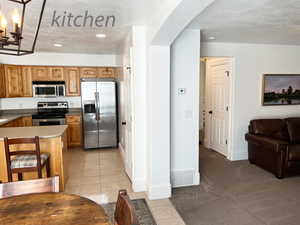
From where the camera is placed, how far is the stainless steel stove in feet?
17.3

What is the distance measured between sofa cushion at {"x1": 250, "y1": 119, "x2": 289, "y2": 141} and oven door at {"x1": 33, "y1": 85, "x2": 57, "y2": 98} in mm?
4724

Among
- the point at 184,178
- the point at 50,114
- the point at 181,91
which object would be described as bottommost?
the point at 184,178

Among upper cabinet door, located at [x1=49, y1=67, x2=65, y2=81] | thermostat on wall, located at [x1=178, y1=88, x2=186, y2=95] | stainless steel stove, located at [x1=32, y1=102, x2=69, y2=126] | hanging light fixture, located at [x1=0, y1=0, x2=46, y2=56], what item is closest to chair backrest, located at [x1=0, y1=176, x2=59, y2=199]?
hanging light fixture, located at [x1=0, y1=0, x2=46, y2=56]

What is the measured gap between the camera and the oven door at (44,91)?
17.9 feet

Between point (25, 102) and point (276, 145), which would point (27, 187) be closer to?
point (276, 145)

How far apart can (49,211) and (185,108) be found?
2.48 metres

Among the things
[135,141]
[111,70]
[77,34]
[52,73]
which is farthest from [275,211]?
[52,73]

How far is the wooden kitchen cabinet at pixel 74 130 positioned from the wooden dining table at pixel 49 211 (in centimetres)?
416

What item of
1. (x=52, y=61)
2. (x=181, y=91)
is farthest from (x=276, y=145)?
(x=52, y=61)

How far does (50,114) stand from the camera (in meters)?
5.50

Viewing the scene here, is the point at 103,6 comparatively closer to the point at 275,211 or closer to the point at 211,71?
the point at 275,211

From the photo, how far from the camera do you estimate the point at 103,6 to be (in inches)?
97.5

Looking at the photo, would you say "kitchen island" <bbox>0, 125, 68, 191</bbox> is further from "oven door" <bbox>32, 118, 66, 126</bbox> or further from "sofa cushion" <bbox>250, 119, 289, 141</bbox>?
"sofa cushion" <bbox>250, 119, 289, 141</bbox>

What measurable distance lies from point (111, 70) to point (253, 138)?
3.83m
